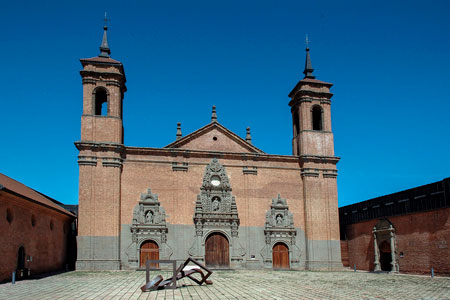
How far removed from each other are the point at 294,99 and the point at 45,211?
70.2 feet

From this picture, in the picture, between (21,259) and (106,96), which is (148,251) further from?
(106,96)

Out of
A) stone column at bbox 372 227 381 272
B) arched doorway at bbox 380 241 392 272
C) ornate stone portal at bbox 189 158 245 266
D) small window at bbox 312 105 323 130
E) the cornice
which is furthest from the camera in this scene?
small window at bbox 312 105 323 130

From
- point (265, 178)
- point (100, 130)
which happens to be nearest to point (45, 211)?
point (100, 130)

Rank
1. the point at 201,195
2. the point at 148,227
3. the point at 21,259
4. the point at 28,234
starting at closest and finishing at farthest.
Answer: the point at 21,259
the point at 28,234
the point at 148,227
the point at 201,195

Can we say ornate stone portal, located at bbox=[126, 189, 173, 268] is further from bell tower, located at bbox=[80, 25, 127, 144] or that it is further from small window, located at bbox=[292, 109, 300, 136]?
small window, located at bbox=[292, 109, 300, 136]

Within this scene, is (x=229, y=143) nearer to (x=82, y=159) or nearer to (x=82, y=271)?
(x=82, y=159)

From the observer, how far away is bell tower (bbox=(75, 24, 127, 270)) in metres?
30.4

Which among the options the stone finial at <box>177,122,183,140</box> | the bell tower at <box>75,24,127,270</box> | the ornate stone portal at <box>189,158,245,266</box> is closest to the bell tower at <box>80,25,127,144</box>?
the bell tower at <box>75,24,127,270</box>

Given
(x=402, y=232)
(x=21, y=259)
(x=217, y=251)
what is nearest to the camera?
(x=21, y=259)

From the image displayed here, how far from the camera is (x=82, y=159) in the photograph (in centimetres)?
3147

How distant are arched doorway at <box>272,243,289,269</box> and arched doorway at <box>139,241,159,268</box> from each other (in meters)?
8.72

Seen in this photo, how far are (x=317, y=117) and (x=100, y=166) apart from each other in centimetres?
1844

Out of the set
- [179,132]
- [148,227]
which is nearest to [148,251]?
[148,227]

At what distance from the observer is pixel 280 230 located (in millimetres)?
34000
